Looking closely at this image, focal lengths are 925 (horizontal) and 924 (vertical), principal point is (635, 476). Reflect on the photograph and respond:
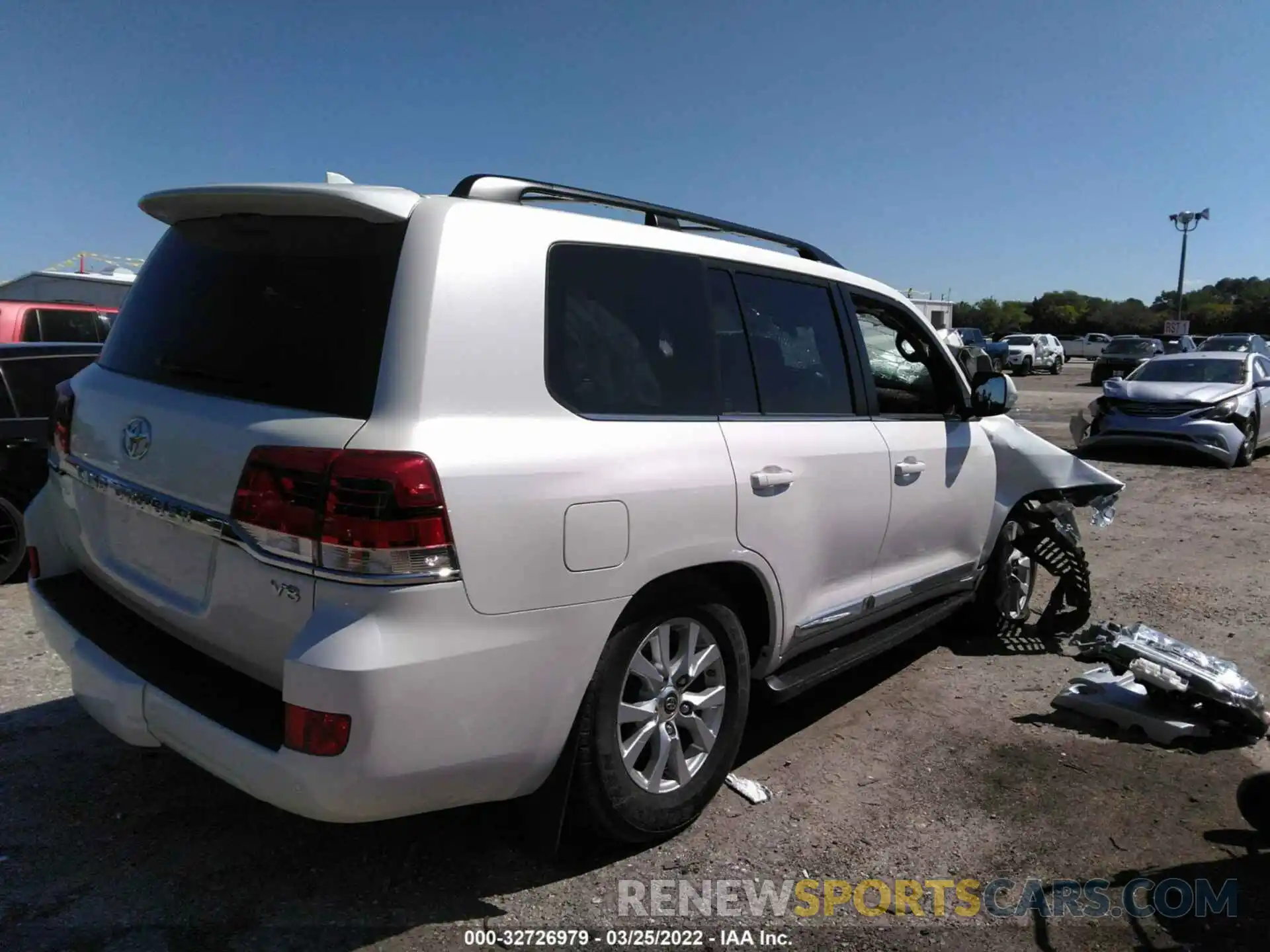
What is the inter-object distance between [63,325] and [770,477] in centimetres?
1046

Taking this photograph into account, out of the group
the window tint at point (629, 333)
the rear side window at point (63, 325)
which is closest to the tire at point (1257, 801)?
the window tint at point (629, 333)

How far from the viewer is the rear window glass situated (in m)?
2.34

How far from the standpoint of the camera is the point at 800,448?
3.35m

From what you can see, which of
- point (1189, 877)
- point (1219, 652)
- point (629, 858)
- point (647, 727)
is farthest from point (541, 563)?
point (1219, 652)

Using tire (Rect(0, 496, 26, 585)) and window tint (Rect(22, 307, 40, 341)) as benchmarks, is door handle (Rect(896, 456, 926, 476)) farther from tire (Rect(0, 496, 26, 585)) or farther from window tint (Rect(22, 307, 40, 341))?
window tint (Rect(22, 307, 40, 341))

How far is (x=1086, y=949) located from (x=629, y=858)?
4.40 ft

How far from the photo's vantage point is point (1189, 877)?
296cm

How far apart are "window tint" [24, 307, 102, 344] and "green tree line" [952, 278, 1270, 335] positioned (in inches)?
2573

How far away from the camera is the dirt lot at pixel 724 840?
262 centimetres

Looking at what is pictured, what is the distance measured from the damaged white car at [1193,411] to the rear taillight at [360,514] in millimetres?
11470

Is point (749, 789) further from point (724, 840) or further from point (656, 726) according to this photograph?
point (656, 726)

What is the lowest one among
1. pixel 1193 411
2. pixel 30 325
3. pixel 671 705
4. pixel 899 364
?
pixel 671 705

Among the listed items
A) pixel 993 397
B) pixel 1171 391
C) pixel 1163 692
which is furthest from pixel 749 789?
pixel 1171 391

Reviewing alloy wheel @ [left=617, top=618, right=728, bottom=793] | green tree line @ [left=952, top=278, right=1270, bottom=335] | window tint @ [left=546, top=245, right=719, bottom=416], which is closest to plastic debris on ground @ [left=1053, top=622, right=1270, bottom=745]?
alloy wheel @ [left=617, top=618, right=728, bottom=793]
